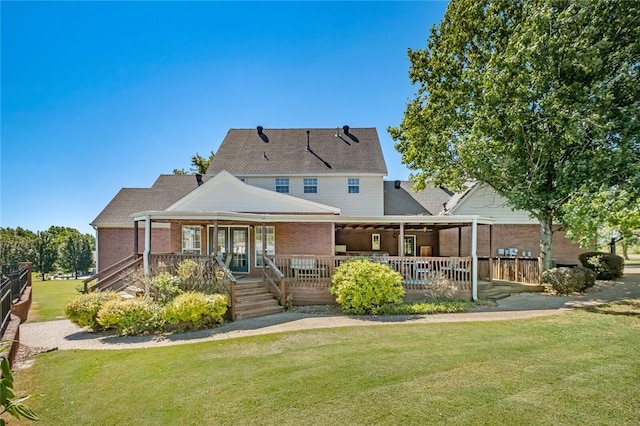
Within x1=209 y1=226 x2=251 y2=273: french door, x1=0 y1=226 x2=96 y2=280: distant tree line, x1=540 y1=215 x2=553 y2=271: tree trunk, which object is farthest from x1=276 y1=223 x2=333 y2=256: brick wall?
x1=0 y1=226 x2=96 y2=280: distant tree line

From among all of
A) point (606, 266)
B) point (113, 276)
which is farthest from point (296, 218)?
point (606, 266)

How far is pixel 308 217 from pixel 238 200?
16.2 ft

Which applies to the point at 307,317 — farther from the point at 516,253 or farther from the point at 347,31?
the point at 516,253

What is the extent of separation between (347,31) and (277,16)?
3.48 meters

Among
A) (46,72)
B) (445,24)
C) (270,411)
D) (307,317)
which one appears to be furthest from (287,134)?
(270,411)

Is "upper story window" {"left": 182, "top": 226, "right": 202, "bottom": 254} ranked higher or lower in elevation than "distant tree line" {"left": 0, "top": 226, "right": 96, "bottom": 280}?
higher

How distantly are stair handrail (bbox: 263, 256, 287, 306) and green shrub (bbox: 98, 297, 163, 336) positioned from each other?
4.23 m

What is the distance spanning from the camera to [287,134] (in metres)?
24.1

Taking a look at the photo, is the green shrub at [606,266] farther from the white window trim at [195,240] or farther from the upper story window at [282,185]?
the white window trim at [195,240]

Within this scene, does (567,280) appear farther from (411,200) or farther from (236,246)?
(236,246)

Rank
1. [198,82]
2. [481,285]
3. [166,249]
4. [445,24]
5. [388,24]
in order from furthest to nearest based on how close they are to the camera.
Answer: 1. [166,249]
2. [445,24]
3. [198,82]
4. [388,24]
5. [481,285]

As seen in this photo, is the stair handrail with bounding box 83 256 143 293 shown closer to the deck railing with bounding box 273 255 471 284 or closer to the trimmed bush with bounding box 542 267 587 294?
the deck railing with bounding box 273 255 471 284

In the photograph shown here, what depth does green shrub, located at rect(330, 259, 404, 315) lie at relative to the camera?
11516mm

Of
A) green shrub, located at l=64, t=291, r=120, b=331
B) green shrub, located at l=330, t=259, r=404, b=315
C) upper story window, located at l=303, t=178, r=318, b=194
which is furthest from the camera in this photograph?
upper story window, located at l=303, t=178, r=318, b=194
